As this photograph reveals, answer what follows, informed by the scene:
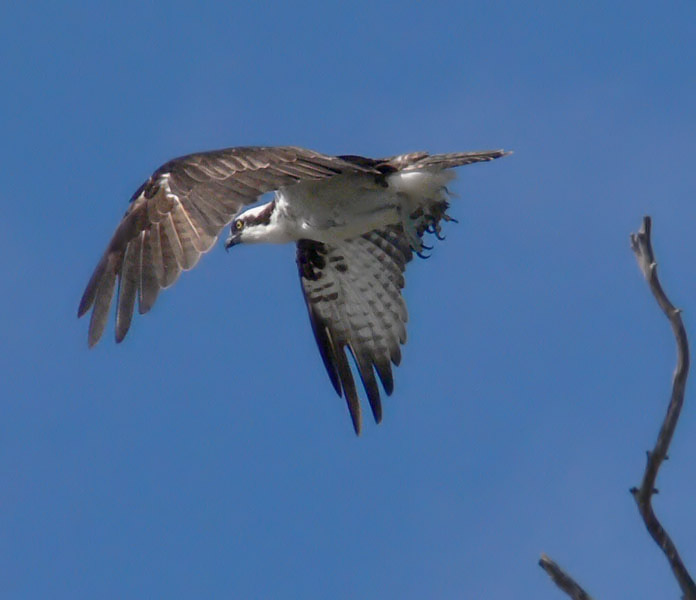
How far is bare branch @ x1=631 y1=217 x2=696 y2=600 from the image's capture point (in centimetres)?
450

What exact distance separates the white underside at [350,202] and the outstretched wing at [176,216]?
948mm

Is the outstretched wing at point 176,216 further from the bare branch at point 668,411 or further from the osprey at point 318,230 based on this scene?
the bare branch at point 668,411

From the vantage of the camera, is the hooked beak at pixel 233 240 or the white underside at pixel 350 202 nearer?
the white underside at pixel 350 202

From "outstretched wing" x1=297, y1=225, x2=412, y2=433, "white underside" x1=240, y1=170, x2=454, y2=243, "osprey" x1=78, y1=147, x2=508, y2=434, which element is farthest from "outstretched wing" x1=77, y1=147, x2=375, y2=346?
"outstretched wing" x1=297, y1=225, x2=412, y2=433

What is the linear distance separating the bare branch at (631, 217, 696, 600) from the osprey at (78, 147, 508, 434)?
401cm

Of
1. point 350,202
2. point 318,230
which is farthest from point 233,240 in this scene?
point 350,202

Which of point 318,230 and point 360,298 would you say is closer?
point 318,230

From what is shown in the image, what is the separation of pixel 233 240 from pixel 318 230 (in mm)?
998

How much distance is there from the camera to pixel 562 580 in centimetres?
437

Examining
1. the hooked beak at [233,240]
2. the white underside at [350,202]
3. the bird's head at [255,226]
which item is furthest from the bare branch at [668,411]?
the hooked beak at [233,240]

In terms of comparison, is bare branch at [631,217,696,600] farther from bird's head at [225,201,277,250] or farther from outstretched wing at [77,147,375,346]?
bird's head at [225,201,277,250]

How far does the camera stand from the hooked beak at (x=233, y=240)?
11781 mm

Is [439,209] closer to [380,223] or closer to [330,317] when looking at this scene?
[380,223]

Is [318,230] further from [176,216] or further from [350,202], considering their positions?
[176,216]
